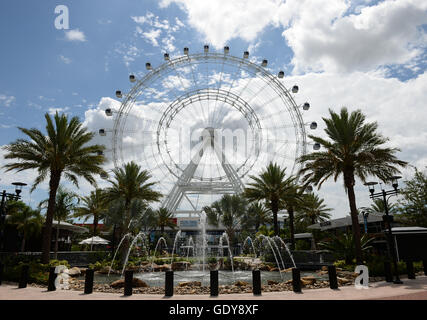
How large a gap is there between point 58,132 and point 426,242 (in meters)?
23.0

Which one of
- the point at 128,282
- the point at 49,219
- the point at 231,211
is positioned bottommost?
the point at 128,282

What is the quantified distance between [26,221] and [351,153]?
85.6 ft

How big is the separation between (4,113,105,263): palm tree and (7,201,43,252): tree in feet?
26.6

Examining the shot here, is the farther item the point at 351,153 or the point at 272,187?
the point at 272,187

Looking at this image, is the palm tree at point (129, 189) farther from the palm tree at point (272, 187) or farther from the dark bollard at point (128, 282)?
the dark bollard at point (128, 282)

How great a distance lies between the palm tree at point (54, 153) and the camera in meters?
18.0

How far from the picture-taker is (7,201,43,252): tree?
25328mm

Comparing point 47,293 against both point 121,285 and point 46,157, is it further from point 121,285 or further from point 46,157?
point 46,157

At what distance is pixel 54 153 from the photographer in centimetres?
1841

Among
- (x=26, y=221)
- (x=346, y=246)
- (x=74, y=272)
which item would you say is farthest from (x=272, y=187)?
(x=26, y=221)

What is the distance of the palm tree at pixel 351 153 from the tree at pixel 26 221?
74.9ft

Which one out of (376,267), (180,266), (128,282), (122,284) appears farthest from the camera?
(180,266)

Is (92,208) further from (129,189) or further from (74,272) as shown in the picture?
(74,272)
